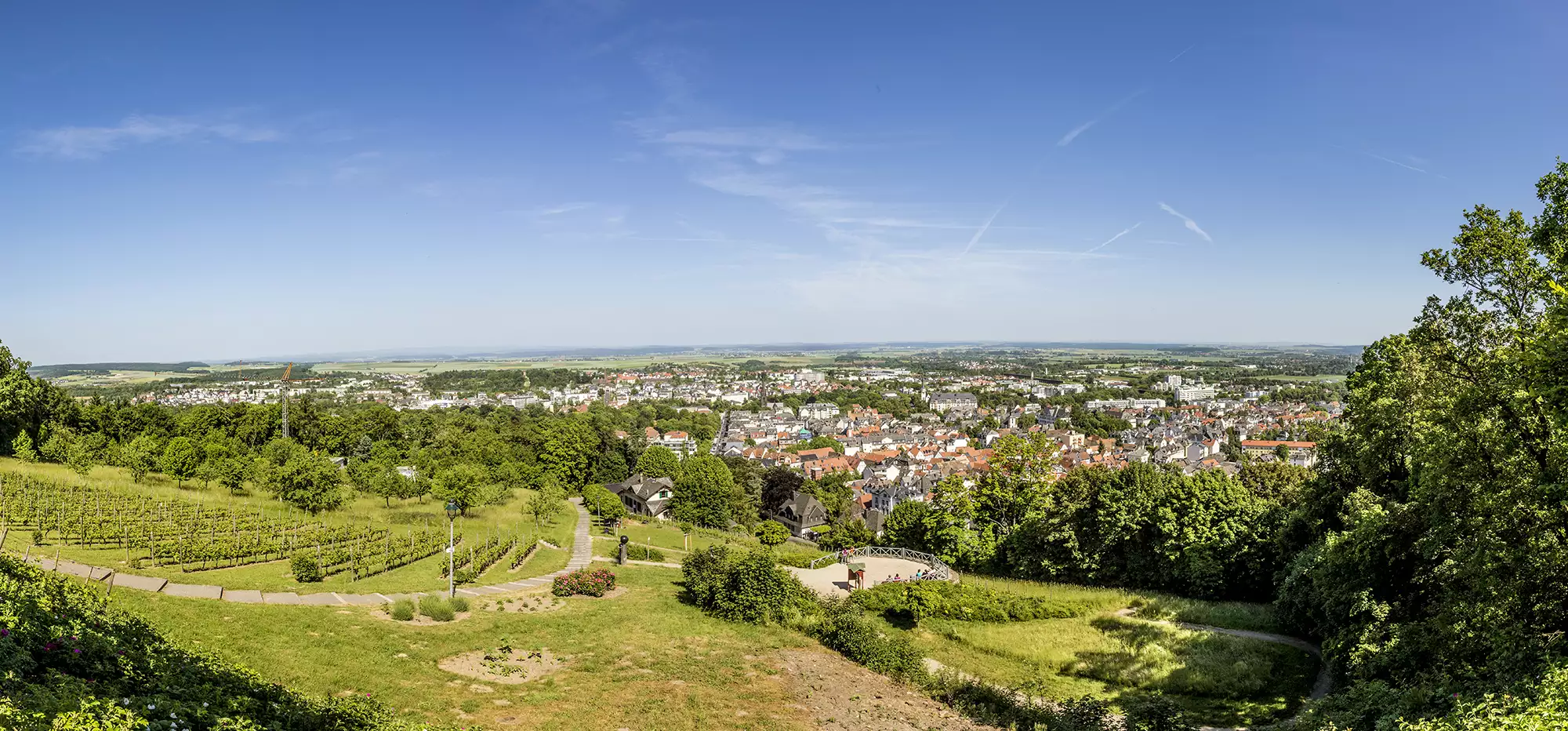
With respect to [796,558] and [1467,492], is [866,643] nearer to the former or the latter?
[1467,492]

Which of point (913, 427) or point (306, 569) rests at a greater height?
point (306, 569)

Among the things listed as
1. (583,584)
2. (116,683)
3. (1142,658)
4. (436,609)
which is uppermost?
(116,683)

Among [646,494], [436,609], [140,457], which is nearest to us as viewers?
[436,609]

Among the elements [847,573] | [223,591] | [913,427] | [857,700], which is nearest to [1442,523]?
[857,700]

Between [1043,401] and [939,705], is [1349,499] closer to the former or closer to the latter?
[939,705]

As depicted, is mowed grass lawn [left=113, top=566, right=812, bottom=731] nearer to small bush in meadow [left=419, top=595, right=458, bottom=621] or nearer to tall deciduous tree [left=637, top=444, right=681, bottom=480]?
small bush in meadow [left=419, top=595, right=458, bottom=621]

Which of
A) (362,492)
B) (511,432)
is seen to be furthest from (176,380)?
(362,492)
